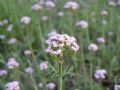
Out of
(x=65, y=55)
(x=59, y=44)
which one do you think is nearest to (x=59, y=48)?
(x=59, y=44)

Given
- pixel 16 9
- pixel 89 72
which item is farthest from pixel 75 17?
pixel 89 72

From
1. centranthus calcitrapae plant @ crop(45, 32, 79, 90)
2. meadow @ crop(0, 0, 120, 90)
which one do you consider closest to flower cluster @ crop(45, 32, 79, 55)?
centranthus calcitrapae plant @ crop(45, 32, 79, 90)

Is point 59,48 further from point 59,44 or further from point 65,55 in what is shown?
point 65,55

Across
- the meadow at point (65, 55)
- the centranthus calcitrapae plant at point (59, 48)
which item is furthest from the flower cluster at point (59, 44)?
the meadow at point (65, 55)

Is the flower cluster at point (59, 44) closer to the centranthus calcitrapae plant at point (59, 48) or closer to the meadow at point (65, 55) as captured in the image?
the centranthus calcitrapae plant at point (59, 48)

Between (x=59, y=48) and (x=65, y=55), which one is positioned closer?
(x=59, y=48)

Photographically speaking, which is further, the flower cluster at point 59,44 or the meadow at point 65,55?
the meadow at point 65,55

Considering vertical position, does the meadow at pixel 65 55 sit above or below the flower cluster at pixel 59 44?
above

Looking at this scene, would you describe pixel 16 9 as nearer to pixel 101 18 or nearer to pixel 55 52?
pixel 101 18
